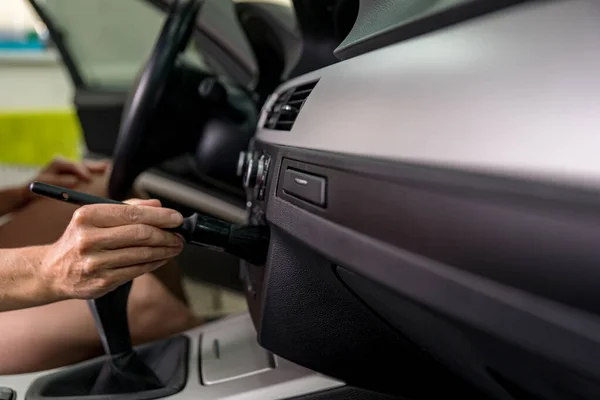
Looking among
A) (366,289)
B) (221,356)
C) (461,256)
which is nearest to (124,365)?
(221,356)

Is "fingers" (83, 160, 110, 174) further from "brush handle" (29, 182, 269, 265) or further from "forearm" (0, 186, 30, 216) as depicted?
"brush handle" (29, 182, 269, 265)

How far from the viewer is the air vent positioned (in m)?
0.49

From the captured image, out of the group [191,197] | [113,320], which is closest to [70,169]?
[191,197]

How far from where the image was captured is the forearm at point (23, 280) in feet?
1.71

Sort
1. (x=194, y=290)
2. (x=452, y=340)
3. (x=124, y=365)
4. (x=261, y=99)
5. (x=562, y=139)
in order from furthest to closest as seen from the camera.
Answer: (x=194, y=290) < (x=261, y=99) < (x=124, y=365) < (x=452, y=340) < (x=562, y=139)

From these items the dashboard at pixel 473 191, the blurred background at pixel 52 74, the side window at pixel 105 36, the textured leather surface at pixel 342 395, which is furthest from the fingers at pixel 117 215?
Answer: the side window at pixel 105 36

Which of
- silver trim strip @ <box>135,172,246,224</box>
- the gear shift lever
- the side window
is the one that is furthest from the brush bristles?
the side window

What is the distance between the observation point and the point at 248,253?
56 cm

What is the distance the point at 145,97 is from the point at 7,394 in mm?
365

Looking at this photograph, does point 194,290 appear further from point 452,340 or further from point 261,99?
point 452,340

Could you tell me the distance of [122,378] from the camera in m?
0.61

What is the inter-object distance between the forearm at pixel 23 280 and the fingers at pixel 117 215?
9cm

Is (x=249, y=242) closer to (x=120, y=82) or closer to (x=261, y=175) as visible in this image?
(x=261, y=175)

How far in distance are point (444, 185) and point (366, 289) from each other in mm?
151
